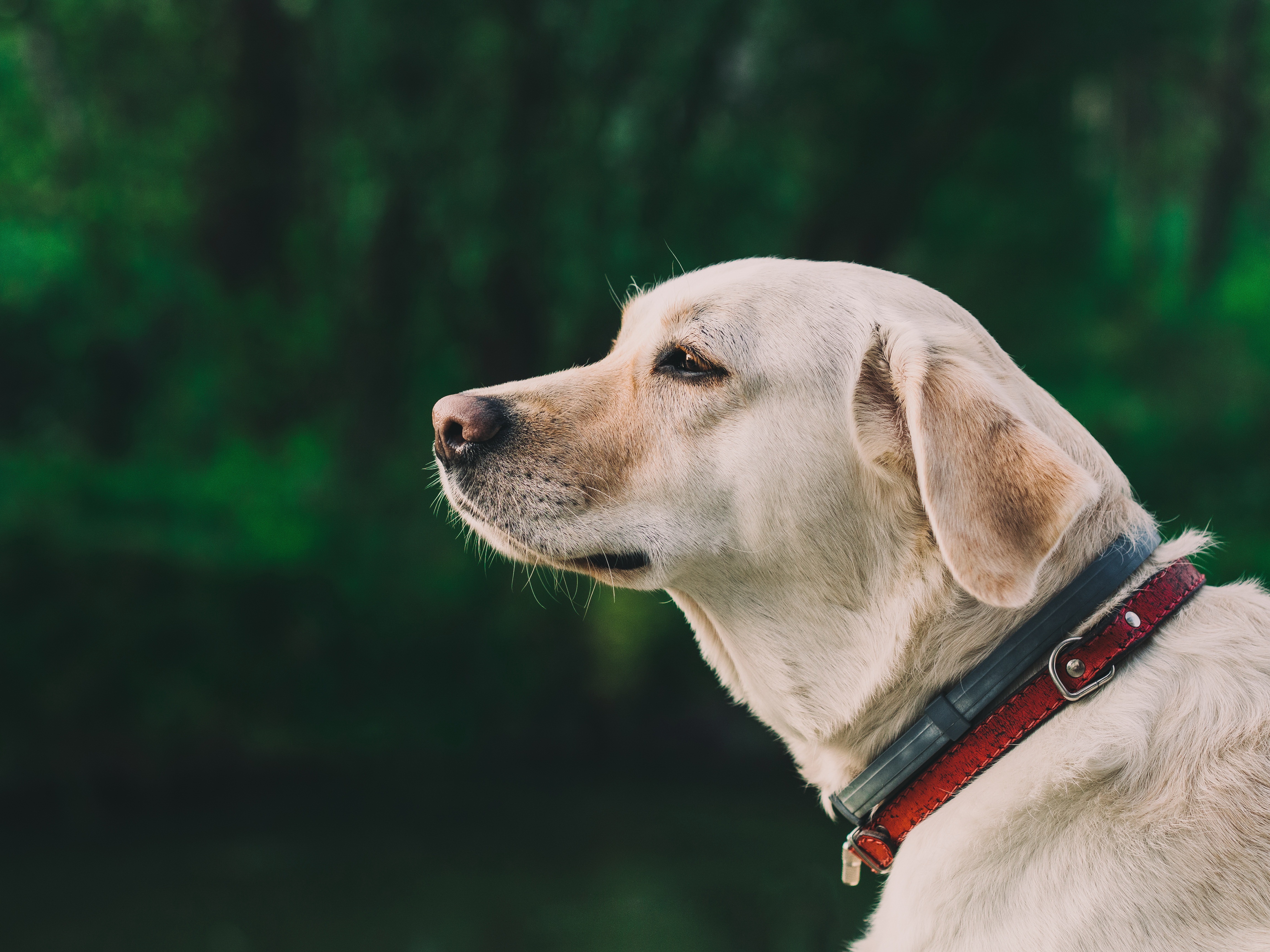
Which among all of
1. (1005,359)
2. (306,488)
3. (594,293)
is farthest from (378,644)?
(1005,359)

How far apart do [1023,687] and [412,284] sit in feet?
32.0

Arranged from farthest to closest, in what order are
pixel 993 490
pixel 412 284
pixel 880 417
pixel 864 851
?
pixel 412 284 → pixel 880 417 → pixel 864 851 → pixel 993 490

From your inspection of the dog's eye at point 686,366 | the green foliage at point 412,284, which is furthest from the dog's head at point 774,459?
the green foliage at point 412,284

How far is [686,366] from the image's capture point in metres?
2.62

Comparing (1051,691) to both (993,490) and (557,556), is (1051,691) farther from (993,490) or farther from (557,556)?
(557,556)

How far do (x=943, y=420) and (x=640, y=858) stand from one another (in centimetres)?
757

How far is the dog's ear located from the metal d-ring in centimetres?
12

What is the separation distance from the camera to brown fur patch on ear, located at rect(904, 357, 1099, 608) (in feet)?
6.45

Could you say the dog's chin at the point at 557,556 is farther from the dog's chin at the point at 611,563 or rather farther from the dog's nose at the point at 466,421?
the dog's nose at the point at 466,421

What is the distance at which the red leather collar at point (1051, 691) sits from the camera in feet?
6.63

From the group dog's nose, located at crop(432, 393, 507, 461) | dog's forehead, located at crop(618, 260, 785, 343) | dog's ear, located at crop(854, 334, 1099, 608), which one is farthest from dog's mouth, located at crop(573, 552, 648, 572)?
dog's ear, located at crop(854, 334, 1099, 608)

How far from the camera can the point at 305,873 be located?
8.52 metres

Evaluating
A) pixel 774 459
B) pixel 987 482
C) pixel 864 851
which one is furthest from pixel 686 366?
pixel 864 851

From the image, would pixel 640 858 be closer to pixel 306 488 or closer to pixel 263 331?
pixel 306 488
